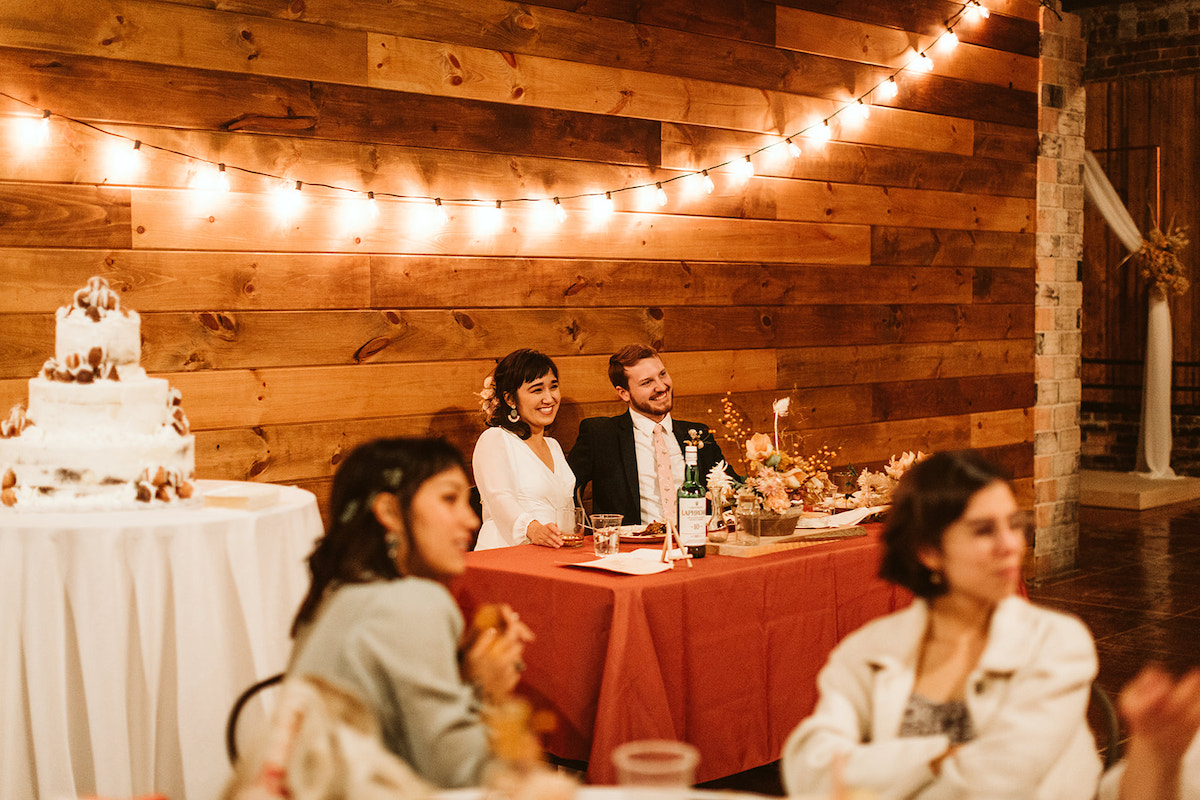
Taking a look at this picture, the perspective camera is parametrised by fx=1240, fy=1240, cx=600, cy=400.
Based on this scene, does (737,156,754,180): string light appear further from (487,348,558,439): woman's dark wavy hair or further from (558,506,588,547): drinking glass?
(558,506,588,547): drinking glass

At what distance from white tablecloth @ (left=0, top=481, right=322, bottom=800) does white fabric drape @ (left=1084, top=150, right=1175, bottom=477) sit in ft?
27.0

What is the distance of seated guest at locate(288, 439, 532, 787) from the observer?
1.57 m

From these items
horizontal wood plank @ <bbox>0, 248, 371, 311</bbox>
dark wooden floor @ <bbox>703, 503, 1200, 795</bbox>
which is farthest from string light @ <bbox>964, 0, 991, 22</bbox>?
horizontal wood plank @ <bbox>0, 248, 371, 311</bbox>

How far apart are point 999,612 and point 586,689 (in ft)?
5.31

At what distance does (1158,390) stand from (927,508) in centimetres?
915

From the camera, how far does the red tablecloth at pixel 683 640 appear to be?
3002mm

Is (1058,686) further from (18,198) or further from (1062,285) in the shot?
(1062,285)

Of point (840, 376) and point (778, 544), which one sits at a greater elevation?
point (840, 376)

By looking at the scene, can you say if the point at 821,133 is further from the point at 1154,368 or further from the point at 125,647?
the point at 1154,368

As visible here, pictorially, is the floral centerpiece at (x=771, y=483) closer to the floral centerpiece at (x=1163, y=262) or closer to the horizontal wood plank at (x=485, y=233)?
the horizontal wood plank at (x=485, y=233)

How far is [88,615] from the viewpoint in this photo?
2.77 metres

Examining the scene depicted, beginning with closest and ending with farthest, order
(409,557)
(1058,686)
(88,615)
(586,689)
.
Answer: (1058,686)
(409,557)
(88,615)
(586,689)

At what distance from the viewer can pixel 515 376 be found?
4.07 metres

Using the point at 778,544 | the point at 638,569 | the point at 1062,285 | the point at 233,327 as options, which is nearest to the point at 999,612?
the point at 638,569
